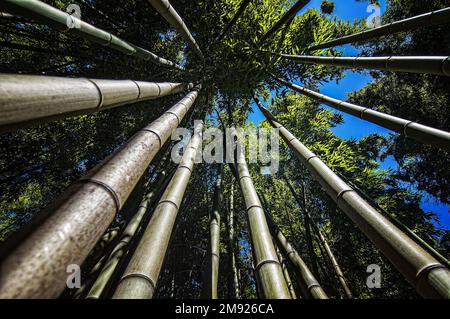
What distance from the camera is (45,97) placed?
1011 mm

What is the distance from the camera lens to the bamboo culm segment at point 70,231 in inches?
26.8

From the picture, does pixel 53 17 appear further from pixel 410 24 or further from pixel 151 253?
pixel 410 24

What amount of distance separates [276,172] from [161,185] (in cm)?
536

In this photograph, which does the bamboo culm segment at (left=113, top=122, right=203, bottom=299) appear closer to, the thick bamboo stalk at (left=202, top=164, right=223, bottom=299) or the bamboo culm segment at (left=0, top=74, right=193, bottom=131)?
the bamboo culm segment at (left=0, top=74, right=193, bottom=131)

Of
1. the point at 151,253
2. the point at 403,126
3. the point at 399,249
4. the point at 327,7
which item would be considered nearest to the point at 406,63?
the point at 403,126

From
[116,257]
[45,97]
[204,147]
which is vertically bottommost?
[45,97]

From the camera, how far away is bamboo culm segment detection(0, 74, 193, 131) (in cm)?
88

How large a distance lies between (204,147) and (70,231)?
593cm

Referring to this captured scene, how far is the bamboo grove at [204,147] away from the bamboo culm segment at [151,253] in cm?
1

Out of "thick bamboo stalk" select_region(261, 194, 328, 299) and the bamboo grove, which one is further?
→ "thick bamboo stalk" select_region(261, 194, 328, 299)

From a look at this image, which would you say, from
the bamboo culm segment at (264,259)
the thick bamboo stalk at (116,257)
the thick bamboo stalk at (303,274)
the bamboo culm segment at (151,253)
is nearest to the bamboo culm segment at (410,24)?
the bamboo culm segment at (264,259)

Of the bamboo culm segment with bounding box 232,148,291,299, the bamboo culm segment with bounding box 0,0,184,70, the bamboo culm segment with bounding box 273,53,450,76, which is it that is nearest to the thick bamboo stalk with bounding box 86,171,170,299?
the bamboo culm segment with bounding box 232,148,291,299
